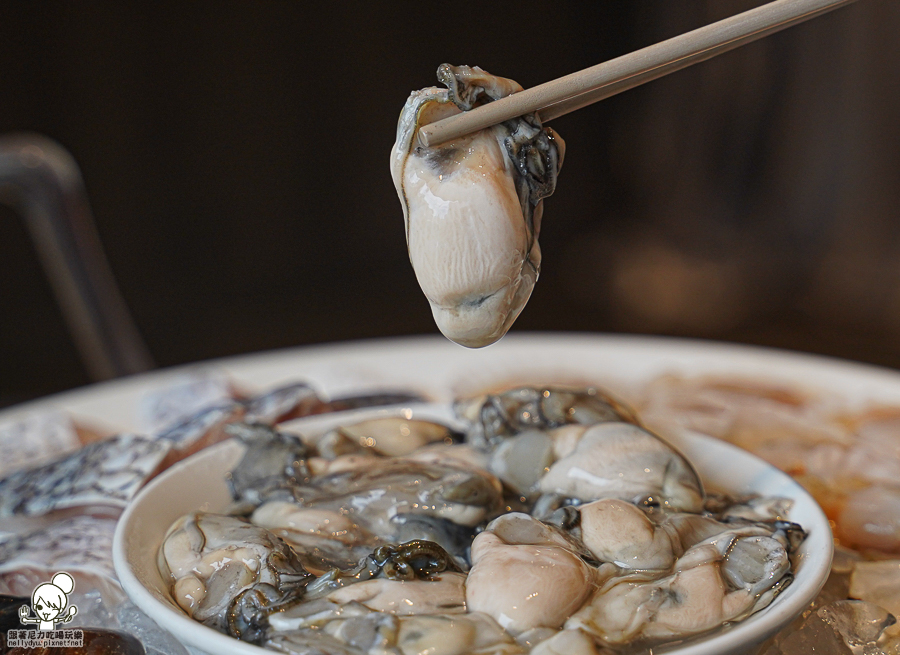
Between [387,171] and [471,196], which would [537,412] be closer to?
[471,196]

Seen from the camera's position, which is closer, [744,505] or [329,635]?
[329,635]

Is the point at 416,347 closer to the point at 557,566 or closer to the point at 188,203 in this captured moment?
the point at 557,566

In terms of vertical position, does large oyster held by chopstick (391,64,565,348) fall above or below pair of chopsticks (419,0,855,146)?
below

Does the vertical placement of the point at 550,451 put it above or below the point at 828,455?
above

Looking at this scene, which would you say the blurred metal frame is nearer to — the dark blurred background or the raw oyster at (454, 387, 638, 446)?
the raw oyster at (454, 387, 638, 446)

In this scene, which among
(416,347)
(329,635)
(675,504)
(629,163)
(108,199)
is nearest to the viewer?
(329,635)

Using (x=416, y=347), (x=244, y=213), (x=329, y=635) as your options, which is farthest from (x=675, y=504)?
(x=244, y=213)

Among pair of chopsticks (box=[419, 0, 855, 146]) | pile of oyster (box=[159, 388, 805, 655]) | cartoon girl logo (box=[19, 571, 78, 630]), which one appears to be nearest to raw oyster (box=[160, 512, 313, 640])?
pile of oyster (box=[159, 388, 805, 655])

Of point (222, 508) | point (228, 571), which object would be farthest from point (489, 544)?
point (222, 508)
